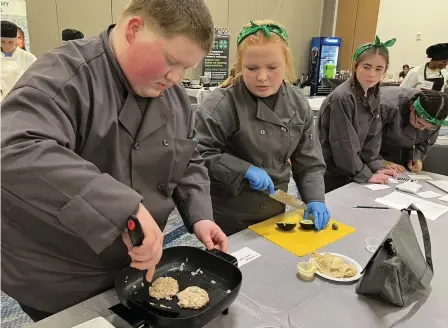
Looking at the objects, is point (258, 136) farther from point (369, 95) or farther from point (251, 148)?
point (369, 95)

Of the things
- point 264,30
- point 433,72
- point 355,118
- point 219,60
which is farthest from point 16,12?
point 433,72

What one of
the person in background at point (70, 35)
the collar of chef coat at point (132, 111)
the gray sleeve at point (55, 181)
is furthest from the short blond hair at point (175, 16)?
the person in background at point (70, 35)

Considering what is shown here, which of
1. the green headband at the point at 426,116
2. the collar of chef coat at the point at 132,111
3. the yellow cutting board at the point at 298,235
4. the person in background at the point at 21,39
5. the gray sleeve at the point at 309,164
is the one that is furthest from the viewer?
the person in background at the point at 21,39

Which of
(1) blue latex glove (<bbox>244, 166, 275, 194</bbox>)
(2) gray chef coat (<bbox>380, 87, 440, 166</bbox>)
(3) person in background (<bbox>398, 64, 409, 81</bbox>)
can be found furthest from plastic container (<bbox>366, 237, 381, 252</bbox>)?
(3) person in background (<bbox>398, 64, 409, 81</bbox>)

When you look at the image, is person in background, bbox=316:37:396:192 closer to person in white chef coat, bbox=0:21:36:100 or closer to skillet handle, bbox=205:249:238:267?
skillet handle, bbox=205:249:238:267

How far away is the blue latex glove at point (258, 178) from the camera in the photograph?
145 centimetres

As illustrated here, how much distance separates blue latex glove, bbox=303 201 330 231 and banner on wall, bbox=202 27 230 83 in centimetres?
395

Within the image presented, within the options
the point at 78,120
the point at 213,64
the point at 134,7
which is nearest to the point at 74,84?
the point at 78,120

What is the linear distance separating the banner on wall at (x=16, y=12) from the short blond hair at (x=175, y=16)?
333cm

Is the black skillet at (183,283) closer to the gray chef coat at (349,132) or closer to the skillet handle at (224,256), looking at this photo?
the skillet handle at (224,256)

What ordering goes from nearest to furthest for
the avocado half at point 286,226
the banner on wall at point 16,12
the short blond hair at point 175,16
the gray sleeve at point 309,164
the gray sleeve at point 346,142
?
the short blond hair at point 175,16 → the avocado half at point 286,226 → the gray sleeve at point 309,164 → the gray sleeve at point 346,142 → the banner on wall at point 16,12

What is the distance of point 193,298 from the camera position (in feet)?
3.01

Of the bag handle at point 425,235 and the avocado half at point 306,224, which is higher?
the bag handle at point 425,235

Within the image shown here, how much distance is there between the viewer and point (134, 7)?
851 mm
